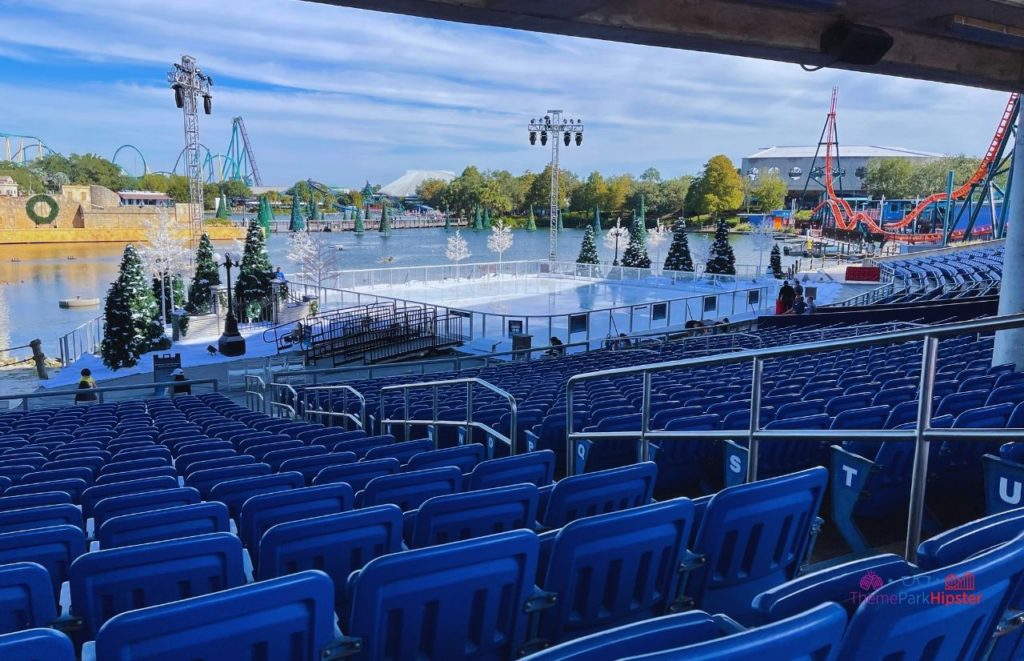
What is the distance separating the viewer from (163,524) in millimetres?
3246

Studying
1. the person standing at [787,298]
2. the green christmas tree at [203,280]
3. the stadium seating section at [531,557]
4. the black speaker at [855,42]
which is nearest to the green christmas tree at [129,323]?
the green christmas tree at [203,280]

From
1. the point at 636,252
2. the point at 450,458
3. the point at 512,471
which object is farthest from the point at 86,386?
the point at 636,252

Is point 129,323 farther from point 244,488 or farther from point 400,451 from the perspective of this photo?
point 244,488

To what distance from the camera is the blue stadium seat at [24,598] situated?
90.9 inches

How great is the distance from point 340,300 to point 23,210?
84809 mm

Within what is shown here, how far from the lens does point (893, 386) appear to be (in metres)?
6.62

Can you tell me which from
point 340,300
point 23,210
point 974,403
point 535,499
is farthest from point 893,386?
point 23,210

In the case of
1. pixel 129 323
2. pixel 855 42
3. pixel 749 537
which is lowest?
pixel 129 323

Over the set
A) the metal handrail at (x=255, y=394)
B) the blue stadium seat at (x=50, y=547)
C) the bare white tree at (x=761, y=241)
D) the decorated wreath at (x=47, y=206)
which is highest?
the decorated wreath at (x=47, y=206)

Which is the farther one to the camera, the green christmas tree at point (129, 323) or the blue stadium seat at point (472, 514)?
the green christmas tree at point (129, 323)

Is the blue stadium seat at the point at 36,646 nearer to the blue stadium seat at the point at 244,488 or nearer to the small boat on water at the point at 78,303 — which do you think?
the blue stadium seat at the point at 244,488

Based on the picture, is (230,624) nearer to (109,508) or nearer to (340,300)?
(109,508)

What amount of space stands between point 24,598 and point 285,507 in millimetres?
1162

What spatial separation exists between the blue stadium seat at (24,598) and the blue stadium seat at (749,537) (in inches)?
87.9
